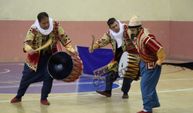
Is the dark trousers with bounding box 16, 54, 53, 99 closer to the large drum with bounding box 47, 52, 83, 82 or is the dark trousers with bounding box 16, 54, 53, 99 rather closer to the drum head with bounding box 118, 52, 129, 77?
the large drum with bounding box 47, 52, 83, 82

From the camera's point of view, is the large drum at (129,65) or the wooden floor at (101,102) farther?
the large drum at (129,65)

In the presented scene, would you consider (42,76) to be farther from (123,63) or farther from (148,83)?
(148,83)

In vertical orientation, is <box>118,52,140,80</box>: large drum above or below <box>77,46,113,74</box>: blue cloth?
above

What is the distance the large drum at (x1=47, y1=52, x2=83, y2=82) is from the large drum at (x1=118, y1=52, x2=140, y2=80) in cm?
110

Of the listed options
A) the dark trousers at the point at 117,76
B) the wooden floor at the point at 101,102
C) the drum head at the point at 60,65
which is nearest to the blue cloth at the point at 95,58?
the wooden floor at the point at 101,102

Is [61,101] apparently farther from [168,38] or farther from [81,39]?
[168,38]

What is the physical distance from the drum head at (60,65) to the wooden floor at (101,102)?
544 millimetres

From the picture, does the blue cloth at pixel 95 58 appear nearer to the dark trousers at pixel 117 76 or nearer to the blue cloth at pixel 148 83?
the dark trousers at pixel 117 76

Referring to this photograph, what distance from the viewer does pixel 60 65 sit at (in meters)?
7.30

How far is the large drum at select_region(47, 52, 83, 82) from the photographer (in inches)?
279

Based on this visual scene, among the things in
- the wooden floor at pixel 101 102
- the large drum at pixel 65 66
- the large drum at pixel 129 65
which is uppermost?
the large drum at pixel 65 66

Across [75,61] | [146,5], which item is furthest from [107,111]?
[146,5]

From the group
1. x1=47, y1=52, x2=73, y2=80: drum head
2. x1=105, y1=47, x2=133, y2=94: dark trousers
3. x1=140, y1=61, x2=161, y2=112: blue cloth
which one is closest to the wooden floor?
x1=105, y1=47, x2=133, y2=94: dark trousers

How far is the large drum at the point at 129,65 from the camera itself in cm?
791
